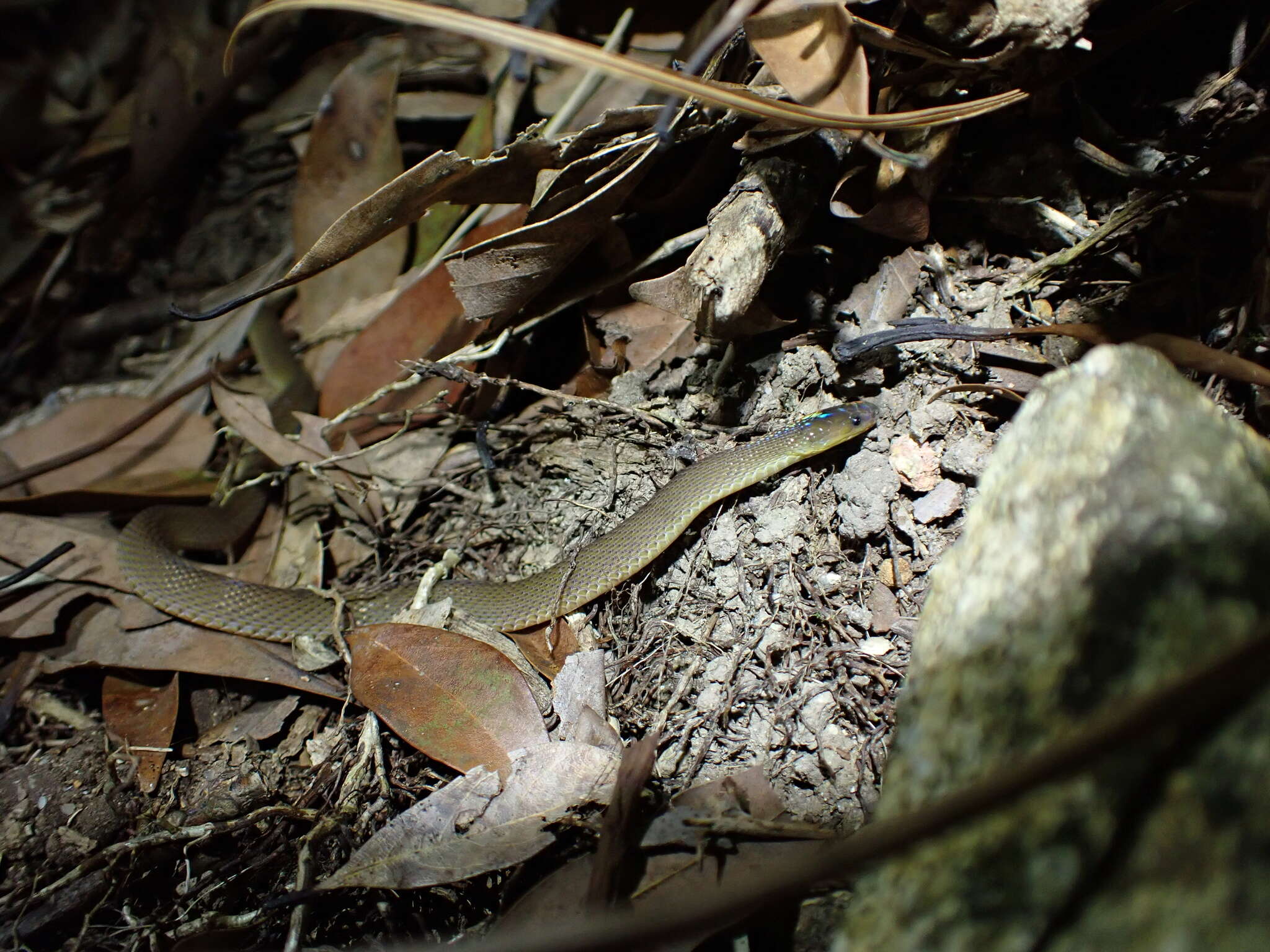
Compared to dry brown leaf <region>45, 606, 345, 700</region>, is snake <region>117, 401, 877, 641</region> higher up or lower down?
higher up

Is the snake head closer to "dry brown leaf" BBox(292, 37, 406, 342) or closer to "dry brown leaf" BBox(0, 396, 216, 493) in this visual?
"dry brown leaf" BBox(292, 37, 406, 342)

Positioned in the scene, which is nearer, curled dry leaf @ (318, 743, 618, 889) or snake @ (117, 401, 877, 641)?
curled dry leaf @ (318, 743, 618, 889)

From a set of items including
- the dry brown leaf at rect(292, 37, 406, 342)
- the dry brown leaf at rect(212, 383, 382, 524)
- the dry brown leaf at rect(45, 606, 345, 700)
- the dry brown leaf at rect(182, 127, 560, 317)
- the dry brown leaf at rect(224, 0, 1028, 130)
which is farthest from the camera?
the dry brown leaf at rect(292, 37, 406, 342)

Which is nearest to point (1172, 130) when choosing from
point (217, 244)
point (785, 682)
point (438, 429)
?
point (785, 682)

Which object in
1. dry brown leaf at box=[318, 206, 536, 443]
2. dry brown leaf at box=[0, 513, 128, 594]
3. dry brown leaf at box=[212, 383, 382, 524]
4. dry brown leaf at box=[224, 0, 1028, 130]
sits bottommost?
dry brown leaf at box=[0, 513, 128, 594]

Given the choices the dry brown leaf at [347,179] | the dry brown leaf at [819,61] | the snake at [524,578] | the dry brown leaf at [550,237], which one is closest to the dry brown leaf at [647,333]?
the dry brown leaf at [550,237]

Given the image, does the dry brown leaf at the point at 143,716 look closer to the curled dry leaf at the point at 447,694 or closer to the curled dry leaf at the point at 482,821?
the curled dry leaf at the point at 447,694

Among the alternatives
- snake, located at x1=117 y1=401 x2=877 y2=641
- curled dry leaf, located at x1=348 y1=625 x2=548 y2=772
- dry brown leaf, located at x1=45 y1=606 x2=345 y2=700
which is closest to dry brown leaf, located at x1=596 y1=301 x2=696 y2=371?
snake, located at x1=117 y1=401 x2=877 y2=641
